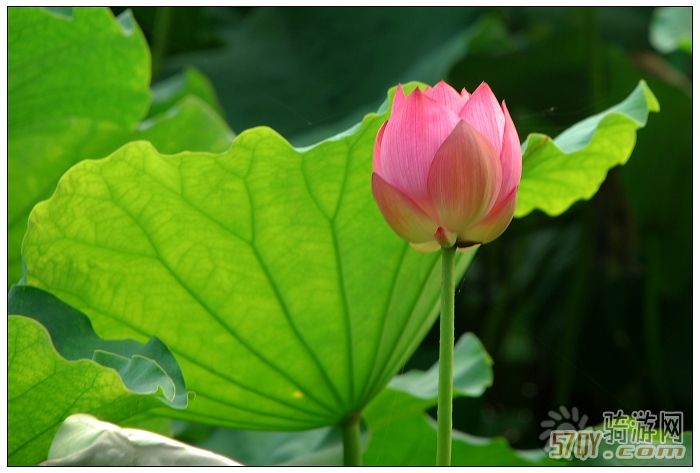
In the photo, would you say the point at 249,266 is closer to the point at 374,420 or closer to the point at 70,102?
the point at 374,420

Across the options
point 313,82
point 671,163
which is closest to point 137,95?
point 313,82

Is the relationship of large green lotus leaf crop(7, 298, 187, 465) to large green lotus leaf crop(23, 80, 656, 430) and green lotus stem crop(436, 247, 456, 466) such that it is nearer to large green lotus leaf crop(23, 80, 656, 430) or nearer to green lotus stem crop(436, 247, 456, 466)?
large green lotus leaf crop(23, 80, 656, 430)

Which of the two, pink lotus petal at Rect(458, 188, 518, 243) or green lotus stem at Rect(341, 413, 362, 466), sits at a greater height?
pink lotus petal at Rect(458, 188, 518, 243)

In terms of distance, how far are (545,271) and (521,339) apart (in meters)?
0.12

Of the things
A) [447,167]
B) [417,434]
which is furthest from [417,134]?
[417,434]

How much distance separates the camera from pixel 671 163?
5.01 ft

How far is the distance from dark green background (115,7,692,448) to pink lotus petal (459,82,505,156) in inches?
34.3

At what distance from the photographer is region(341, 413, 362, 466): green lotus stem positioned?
776 millimetres

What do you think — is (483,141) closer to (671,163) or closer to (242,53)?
(671,163)

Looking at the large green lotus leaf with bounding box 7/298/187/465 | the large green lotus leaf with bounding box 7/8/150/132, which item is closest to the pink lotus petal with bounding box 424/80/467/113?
the large green lotus leaf with bounding box 7/298/187/465

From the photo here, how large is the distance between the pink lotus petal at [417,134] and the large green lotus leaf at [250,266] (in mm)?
131

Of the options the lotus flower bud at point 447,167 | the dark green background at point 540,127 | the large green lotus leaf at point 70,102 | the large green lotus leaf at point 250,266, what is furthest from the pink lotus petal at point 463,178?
the dark green background at point 540,127

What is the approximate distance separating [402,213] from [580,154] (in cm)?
26

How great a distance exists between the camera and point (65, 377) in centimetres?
65
